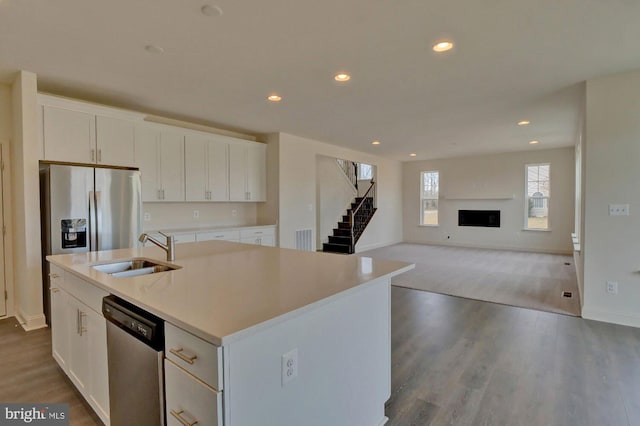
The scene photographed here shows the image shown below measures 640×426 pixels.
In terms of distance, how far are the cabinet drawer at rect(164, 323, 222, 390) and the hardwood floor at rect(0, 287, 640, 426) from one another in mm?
1318

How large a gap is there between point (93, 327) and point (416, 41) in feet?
9.86

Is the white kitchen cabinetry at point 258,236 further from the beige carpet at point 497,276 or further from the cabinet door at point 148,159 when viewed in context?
the beige carpet at point 497,276

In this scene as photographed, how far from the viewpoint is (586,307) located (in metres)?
3.58

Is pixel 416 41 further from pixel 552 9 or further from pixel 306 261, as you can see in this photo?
pixel 306 261

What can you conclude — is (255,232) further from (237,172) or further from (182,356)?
(182,356)

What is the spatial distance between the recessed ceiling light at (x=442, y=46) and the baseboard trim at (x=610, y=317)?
126 inches

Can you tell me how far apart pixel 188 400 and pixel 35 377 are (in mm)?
2173

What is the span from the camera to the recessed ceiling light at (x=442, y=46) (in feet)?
8.60

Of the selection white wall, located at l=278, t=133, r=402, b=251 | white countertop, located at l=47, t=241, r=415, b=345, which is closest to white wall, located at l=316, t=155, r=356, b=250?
white wall, located at l=278, t=133, r=402, b=251

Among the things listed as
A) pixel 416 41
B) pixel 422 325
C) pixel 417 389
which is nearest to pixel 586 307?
pixel 422 325

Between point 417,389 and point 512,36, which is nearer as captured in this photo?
point 417,389

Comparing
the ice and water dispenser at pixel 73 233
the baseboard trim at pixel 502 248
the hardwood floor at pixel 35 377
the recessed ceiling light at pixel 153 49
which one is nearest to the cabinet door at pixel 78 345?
the hardwood floor at pixel 35 377

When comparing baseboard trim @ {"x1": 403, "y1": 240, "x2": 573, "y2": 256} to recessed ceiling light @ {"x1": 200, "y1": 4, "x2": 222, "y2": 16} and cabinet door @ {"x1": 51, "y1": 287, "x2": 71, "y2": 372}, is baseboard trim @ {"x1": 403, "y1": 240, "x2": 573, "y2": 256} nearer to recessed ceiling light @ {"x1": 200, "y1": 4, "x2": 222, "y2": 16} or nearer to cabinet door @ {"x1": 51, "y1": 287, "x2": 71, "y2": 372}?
recessed ceiling light @ {"x1": 200, "y1": 4, "x2": 222, "y2": 16}

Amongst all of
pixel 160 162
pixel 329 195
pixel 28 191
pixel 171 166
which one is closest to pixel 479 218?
pixel 329 195
